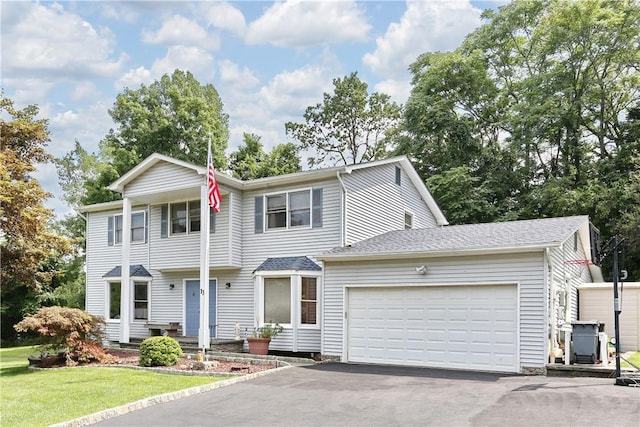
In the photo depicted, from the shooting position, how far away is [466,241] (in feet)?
46.7

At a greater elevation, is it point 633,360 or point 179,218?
point 179,218

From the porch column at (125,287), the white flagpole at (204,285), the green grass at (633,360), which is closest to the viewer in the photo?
the green grass at (633,360)

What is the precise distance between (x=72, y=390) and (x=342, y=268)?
7.22m

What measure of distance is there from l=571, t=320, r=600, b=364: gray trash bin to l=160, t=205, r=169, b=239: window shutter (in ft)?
43.8

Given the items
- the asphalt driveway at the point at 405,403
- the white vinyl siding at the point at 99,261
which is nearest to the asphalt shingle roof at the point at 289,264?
the asphalt driveway at the point at 405,403

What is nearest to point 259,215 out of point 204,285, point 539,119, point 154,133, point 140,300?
point 204,285

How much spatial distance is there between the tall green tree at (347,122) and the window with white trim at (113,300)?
17735mm

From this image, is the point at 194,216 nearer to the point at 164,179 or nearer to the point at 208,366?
the point at 164,179

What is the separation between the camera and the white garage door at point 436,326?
516 inches

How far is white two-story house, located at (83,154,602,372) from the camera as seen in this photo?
13180 millimetres

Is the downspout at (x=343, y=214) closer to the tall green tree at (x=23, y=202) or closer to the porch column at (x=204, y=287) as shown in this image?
the porch column at (x=204, y=287)

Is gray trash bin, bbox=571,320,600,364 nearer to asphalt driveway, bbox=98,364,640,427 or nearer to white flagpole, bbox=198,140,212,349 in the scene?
asphalt driveway, bbox=98,364,640,427

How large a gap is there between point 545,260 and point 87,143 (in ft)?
113

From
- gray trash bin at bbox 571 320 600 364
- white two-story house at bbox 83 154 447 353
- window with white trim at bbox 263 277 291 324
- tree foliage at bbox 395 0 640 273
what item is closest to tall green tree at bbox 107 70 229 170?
tree foliage at bbox 395 0 640 273
